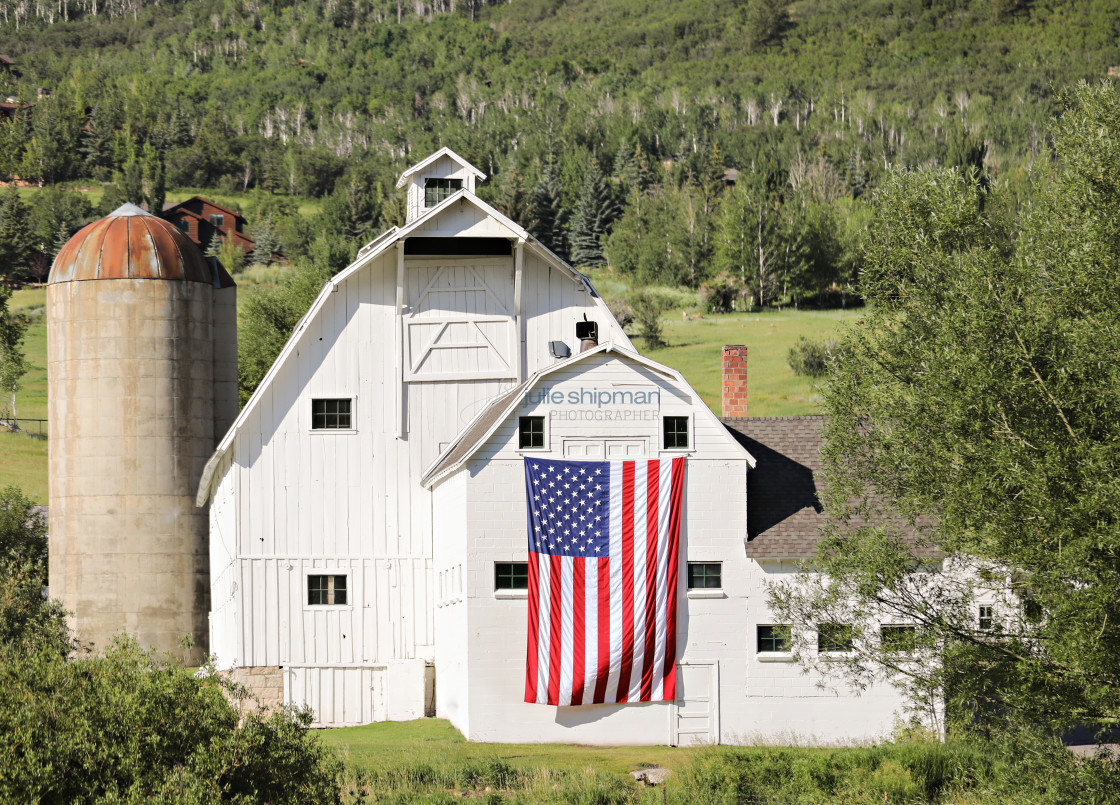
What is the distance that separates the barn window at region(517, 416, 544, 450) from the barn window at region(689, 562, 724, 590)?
3999 mm

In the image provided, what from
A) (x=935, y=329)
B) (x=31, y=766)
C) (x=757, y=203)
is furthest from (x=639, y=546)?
(x=757, y=203)

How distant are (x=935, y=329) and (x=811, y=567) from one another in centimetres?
724

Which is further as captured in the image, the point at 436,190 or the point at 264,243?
the point at 264,243

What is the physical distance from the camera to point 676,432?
91.8ft

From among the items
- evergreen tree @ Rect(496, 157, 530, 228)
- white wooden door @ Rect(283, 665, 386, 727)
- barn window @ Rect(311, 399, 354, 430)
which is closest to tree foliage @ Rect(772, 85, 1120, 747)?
white wooden door @ Rect(283, 665, 386, 727)

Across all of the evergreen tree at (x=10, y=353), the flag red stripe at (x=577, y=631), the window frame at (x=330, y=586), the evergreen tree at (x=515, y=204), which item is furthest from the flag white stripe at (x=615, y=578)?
the evergreen tree at (x=515, y=204)

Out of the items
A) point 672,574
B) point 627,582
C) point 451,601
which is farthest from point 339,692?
point 672,574

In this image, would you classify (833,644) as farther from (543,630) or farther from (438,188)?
(438,188)

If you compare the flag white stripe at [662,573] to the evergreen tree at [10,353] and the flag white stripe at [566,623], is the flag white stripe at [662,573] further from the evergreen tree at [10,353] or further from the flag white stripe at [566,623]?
the evergreen tree at [10,353]

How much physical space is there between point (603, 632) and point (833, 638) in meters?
4.82

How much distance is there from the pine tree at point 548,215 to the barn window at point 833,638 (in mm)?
97080

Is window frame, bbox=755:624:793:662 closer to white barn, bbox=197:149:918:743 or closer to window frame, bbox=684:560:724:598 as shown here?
white barn, bbox=197:149:918:743

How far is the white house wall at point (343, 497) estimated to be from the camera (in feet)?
103

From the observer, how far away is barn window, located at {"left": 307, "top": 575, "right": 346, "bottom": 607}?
104 feet
